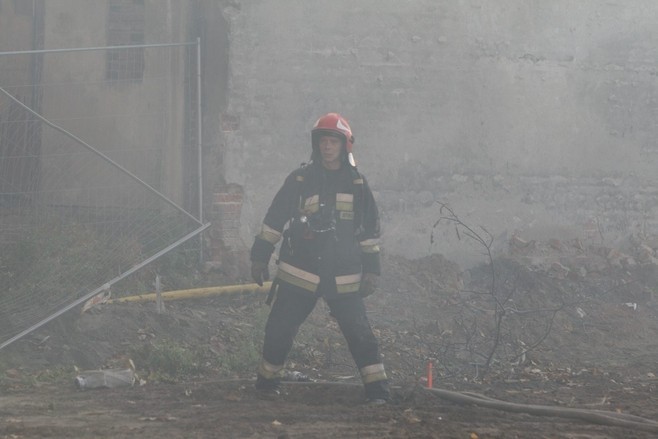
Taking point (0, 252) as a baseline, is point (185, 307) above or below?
below

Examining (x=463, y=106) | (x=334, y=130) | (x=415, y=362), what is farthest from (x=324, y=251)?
(x=463, y=106)

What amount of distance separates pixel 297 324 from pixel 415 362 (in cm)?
201

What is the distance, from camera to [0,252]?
7.83 metres

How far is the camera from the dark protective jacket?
19.9 ft

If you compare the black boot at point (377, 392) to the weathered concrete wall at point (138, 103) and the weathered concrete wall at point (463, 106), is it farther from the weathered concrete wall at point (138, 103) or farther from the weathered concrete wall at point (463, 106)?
the weathered concrete wall at point (138, 103)

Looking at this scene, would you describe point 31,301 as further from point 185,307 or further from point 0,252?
point 185,307

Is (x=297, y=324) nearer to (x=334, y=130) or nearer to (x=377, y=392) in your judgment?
(x=377, y=392)

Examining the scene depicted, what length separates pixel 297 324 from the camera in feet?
20.1

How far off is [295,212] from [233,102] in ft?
13.5

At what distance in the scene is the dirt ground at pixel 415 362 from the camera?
5.02m

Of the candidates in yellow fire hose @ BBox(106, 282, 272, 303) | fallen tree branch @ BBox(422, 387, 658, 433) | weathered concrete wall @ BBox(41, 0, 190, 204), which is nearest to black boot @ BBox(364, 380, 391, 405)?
fallen tree branch @ BBox(422, 387, 658, 433)

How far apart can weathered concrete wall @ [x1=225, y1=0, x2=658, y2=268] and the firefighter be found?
395 centimetres

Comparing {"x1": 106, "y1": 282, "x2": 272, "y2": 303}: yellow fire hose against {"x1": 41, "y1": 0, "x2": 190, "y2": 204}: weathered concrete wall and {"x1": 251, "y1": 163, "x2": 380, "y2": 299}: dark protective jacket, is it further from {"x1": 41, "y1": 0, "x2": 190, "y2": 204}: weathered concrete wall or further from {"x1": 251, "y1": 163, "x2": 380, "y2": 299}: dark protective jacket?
{"x1": 251, "y1": 163, "x2": 380, "y2": 299}: dark protective jacket

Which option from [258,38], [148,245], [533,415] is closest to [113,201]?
[148,245]
